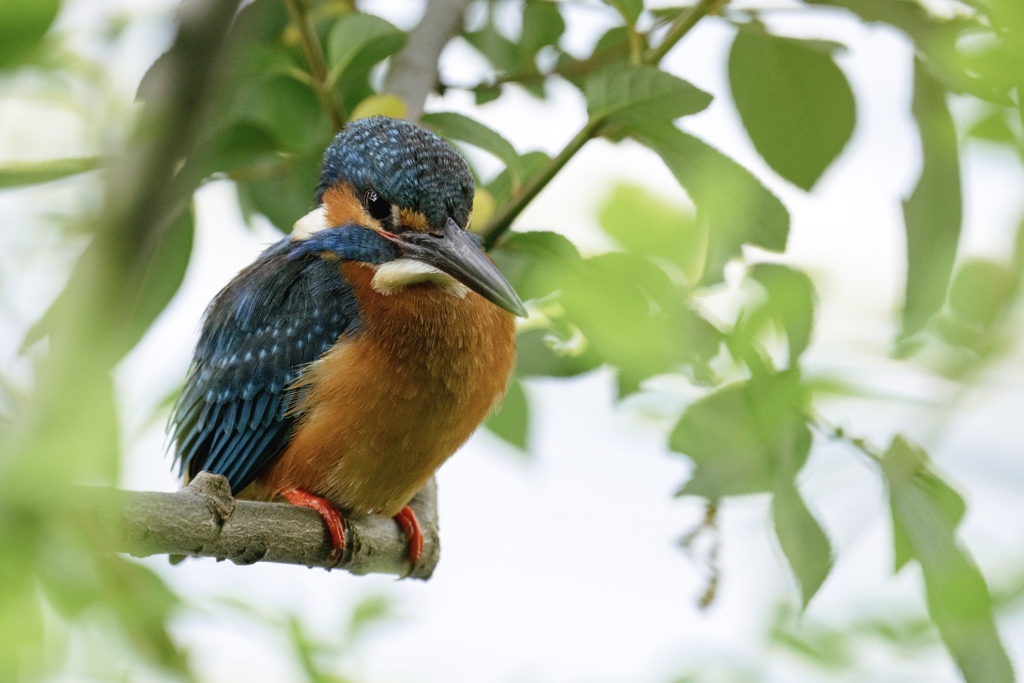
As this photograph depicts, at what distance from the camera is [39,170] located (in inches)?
27.1

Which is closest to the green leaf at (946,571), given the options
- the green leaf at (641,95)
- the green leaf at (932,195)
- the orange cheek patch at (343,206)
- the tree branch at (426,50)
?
the green leaf at (932,195)

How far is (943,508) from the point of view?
0.86m

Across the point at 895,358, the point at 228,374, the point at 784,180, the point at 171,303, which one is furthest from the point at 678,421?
the point at 228,374

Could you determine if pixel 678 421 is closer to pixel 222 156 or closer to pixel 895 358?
pixel 895 358

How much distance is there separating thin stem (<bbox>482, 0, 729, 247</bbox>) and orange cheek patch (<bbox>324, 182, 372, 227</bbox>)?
0.35 meters

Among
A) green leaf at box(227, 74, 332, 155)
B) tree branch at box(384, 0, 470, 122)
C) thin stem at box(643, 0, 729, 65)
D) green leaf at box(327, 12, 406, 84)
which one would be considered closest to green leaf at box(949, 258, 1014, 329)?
thin stem at box(643, 0, 729, 65)

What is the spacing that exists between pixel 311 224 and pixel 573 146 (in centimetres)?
71

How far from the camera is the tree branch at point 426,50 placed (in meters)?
1.57

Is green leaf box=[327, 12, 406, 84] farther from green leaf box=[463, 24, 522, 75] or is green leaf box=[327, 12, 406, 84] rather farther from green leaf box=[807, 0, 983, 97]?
green leaf box=[807, 0, 983, 97]

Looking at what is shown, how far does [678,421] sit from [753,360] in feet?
0.62

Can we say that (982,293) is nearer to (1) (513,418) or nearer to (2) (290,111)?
(1) (513,418)

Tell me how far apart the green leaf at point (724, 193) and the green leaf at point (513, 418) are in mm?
412

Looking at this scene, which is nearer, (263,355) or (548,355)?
(548,355)

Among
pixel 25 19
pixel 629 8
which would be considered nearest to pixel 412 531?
pixel 629 8
